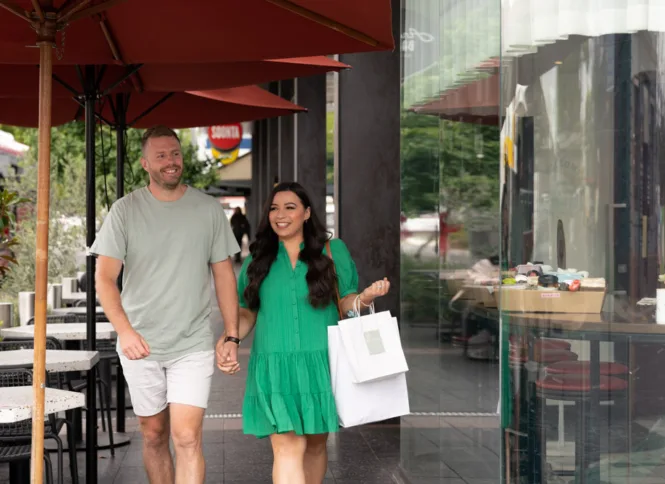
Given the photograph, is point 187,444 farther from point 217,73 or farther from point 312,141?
point 312,141

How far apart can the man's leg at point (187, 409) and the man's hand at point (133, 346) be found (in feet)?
1.23

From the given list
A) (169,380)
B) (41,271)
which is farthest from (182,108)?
(41,271)

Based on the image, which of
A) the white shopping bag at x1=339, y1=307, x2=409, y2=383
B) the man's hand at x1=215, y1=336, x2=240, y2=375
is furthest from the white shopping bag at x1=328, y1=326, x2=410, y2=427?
the man's hand at x1=215, y1=336, x2=240, y2=375

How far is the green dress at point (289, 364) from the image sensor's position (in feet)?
17.5

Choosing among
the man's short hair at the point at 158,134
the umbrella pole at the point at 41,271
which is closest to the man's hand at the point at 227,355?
the man's short hair at the point at 158,134

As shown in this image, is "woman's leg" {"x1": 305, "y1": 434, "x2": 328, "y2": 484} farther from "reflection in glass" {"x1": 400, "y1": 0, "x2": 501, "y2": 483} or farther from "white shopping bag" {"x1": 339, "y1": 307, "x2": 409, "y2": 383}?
"reflection in glass" {"x1": 400, "y1": 0, "x2": 501, "y2": 483}

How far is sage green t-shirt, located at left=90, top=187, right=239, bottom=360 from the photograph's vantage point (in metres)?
5.41

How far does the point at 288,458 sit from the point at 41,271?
1775 mm

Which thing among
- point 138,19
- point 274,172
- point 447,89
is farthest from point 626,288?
point 274,172

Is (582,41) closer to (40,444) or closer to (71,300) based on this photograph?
(40,444)

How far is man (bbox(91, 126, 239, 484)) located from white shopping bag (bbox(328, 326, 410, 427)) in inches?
20.4

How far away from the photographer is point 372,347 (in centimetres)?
531

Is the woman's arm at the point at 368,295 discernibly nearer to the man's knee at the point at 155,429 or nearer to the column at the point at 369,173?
the man's knee at the point at 155,429

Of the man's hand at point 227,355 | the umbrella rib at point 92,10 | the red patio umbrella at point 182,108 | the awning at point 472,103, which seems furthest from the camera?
the red patio umbrella at point 182,108
